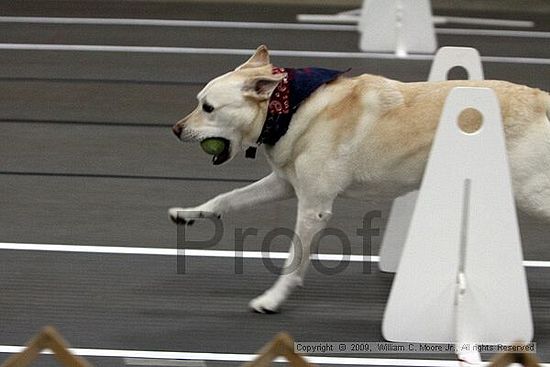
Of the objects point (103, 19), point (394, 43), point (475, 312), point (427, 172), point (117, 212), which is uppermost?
point (103, 19)

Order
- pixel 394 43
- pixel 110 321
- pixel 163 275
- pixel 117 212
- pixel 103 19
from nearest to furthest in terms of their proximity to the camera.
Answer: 1. pixel 110 321
2. pixel 163 275
3. pixel 117 212
4. pixel 394 43
5. pixel 103 19

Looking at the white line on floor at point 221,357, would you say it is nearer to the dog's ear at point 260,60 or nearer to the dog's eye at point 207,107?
the dog's eye at point 207,107

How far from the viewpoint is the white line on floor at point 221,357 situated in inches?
167

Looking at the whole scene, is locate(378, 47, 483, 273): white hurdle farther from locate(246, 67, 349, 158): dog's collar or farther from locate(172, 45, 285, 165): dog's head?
locate(172, 45, 285, 165): dog's head

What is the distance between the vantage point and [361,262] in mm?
5305

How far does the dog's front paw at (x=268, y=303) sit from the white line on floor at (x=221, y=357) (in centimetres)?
39

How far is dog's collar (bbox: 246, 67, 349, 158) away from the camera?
448 cm

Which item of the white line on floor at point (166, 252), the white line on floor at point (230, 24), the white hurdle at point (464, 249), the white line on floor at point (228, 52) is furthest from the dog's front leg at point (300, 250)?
the white line on floor at point (230, 24)

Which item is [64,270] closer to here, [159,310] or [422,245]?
[159,310]

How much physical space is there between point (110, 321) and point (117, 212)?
1.47m

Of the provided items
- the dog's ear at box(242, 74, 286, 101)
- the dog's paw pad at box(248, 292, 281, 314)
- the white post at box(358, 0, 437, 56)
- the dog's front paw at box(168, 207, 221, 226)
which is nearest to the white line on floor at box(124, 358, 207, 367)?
the dog's paw pad at box(248, 292, 281, 314)

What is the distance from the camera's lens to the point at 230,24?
35.9ft

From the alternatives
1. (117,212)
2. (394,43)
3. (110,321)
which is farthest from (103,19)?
(110,321)

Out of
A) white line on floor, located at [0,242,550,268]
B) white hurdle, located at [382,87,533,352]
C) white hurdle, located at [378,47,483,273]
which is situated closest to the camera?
white hurdle, located at [382,87,533,352]
